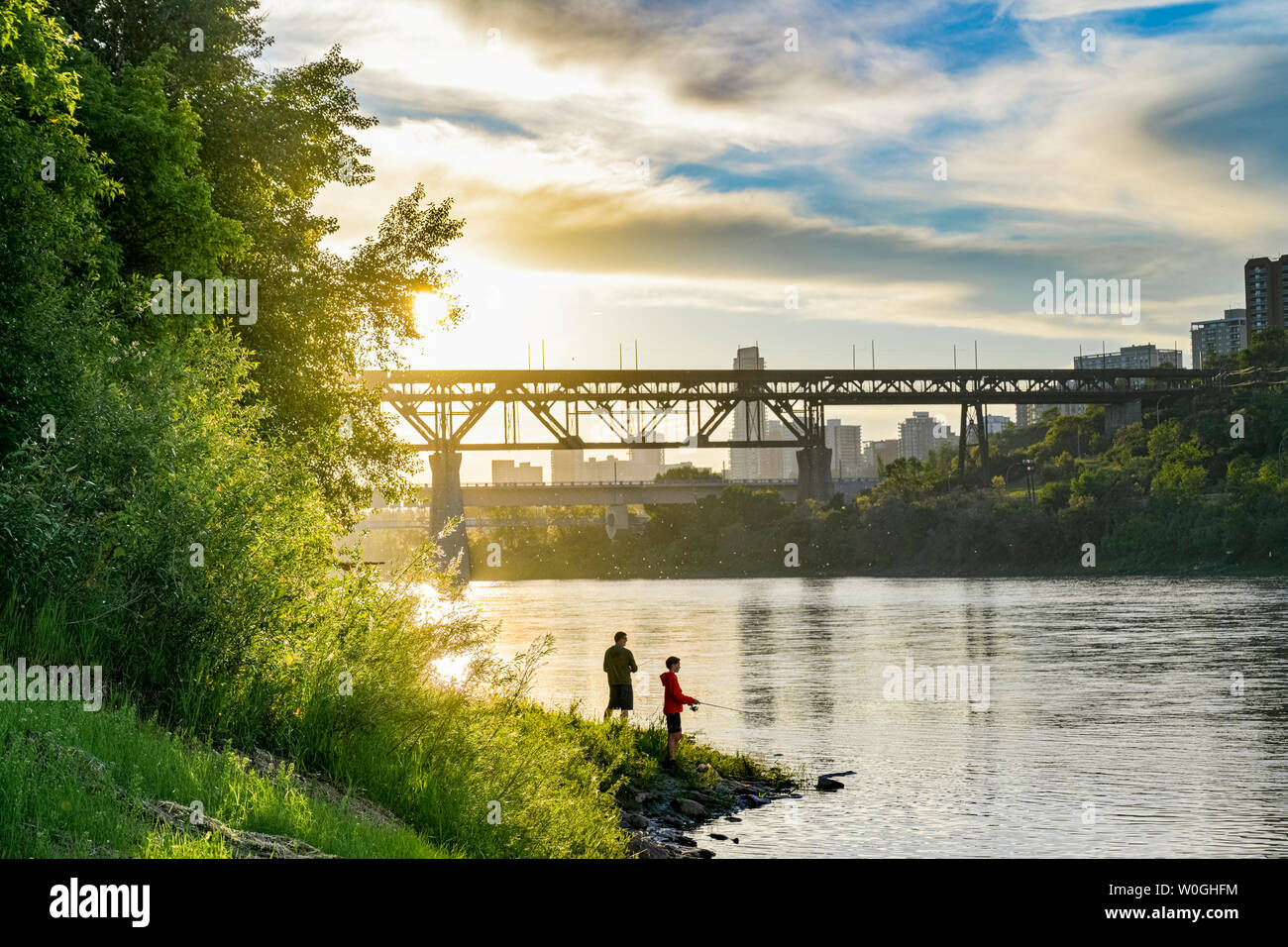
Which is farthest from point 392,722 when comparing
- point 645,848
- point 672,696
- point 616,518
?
point 616,518

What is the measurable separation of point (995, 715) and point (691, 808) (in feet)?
47.8

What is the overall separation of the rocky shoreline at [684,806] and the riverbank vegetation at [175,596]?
0.63m

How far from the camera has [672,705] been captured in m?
22.2

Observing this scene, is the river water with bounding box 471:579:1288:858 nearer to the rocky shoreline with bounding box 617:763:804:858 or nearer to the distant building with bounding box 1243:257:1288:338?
the rocky shoreline with bounding box 617:763:804:858

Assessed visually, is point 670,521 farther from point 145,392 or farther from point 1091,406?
point 145,392

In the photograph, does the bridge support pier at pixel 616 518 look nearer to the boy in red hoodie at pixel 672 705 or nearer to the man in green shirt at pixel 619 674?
the man in green shirt at pixel 619 674

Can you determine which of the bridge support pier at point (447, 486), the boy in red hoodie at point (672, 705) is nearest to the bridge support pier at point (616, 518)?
the bridge support pier at point (447, 486)

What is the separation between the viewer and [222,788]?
10.8m

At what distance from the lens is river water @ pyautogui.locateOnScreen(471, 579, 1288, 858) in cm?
1970

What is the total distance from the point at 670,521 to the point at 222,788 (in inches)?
5702

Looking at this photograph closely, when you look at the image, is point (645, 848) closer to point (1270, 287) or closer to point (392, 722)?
point (392, 722)

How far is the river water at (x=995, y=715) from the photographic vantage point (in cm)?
1970
